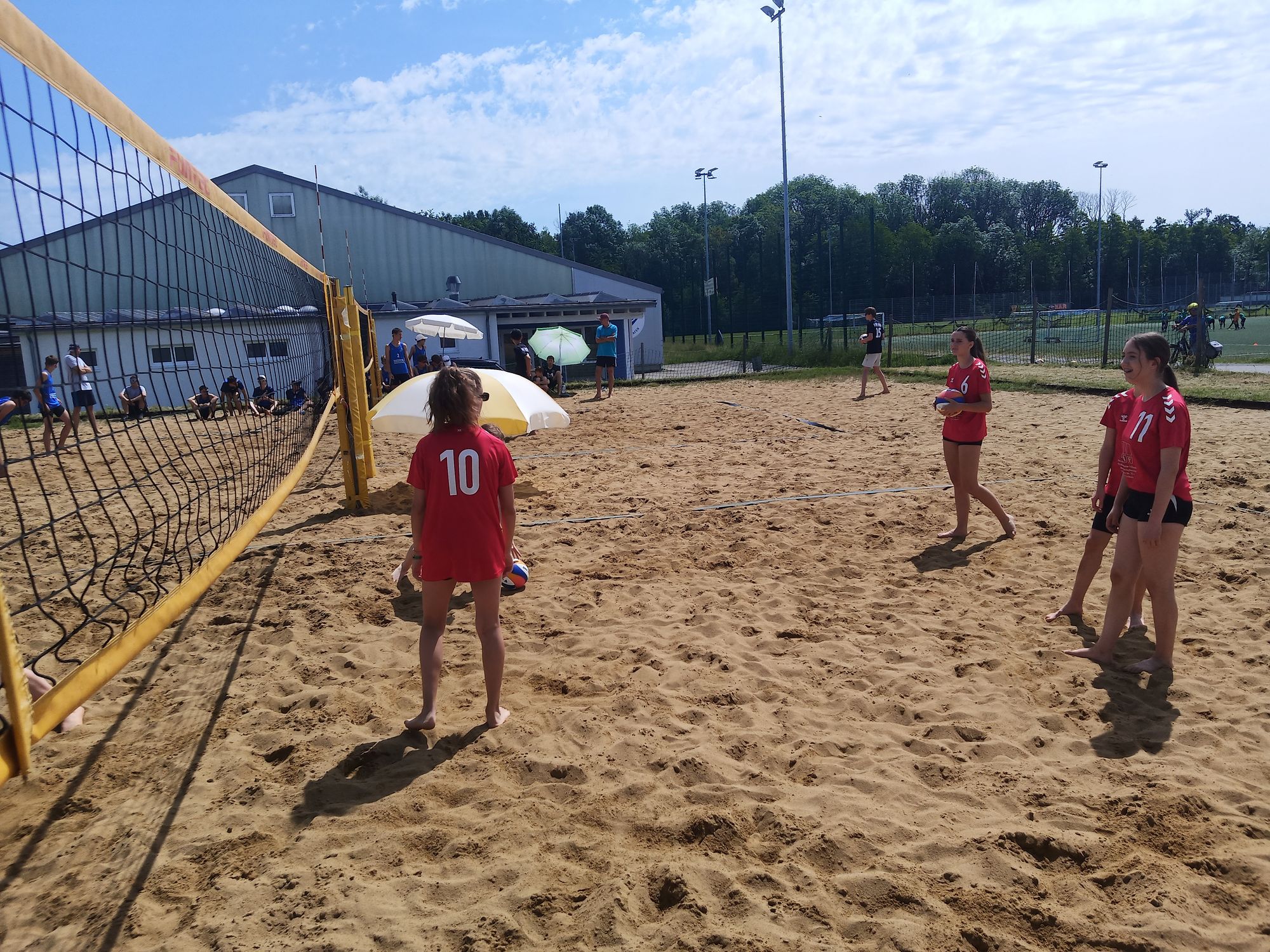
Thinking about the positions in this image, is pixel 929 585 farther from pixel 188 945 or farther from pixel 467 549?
pixel 188 945

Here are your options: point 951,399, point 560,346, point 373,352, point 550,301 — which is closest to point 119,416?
point 951,399

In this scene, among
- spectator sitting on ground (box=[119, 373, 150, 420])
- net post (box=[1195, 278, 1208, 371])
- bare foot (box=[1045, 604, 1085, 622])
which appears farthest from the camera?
net post (box=[1195, 278, 1208, 371])

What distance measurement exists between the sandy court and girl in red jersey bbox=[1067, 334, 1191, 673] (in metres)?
0.35

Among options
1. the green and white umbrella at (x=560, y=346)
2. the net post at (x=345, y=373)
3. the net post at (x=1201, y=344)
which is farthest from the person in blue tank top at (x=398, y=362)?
the net post at (x=1201, y=344)

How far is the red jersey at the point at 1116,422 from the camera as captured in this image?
13.9 ft

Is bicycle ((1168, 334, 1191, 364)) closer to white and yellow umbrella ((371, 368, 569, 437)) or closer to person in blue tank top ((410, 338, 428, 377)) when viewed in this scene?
white and yellow umbrella ((371, 368, 569, 437))

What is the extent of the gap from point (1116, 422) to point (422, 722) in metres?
3.61

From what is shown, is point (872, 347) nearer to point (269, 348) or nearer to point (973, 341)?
point (973, 341)

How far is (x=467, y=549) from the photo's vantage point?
3422 millimetres

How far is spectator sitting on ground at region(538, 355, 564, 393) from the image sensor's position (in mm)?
19750

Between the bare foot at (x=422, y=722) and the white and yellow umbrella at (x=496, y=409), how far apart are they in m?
3.25

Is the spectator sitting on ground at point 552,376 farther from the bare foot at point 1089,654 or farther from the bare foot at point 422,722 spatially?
the bare foot at point 422,722

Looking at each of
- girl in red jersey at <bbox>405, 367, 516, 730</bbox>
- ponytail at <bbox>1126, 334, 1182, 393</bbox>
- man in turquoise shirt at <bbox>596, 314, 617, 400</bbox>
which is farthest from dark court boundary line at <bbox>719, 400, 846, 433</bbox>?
girl in red jersey at <bbox>405, 367, 516, 730</bbox>

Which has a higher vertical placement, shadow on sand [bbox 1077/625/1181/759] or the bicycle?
the bicycle
